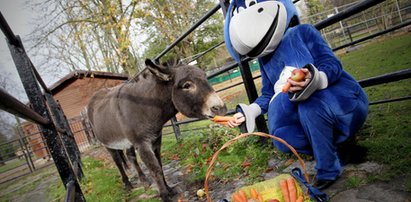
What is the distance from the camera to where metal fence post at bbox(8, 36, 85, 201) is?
1990 millimetres

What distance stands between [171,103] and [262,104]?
1.30m

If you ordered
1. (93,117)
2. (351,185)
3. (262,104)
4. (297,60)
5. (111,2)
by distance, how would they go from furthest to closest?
(111,2) → (93,117) → (262,104) → (297,60) → (351,185)

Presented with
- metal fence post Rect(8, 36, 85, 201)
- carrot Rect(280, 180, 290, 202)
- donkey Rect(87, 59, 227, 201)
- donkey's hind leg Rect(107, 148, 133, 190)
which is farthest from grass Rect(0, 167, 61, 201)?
carrot Rect(280, 180, 290, 202)

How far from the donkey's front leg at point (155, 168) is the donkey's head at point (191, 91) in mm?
651

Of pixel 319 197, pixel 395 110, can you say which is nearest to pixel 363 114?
pixel 319 197

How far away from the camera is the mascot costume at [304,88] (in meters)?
1.70

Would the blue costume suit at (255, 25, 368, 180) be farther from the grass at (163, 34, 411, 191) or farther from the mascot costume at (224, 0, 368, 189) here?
the grass at (163, 34, 411, 191)

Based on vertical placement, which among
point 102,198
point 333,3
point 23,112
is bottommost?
point 102,198

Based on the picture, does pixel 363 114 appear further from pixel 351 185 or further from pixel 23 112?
pixel 23 112

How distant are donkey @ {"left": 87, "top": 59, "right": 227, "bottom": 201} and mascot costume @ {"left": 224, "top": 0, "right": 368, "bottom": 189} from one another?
797 millimetres

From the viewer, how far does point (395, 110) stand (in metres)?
3.14

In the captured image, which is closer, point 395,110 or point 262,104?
point 262,104

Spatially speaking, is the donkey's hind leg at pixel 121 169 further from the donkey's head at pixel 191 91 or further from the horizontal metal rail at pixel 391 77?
the horizontal metal rail at pixel 391 77

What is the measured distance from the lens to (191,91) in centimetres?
285
